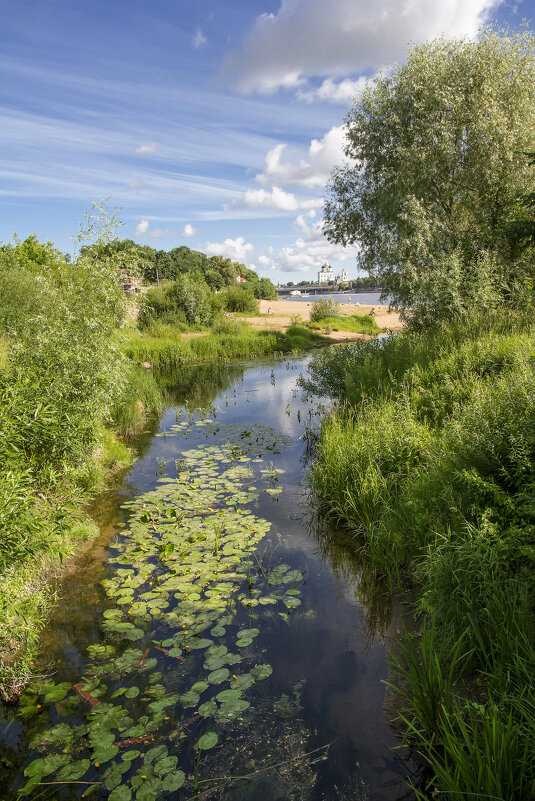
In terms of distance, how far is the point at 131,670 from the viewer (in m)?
5.13

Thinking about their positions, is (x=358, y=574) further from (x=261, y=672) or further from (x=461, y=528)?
(x=261, y=672)

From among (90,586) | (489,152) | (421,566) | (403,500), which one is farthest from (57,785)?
(489,152)

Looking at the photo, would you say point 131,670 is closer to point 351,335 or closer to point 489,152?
point 489,152

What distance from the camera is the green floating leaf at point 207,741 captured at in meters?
4.16

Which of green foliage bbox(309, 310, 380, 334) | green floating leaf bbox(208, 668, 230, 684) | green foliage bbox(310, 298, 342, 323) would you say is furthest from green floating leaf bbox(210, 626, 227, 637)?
green foliage bbox(310, 298, 342, 323)

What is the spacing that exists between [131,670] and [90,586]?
6.42 ft

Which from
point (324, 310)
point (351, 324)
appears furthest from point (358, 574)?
point (324, 310)

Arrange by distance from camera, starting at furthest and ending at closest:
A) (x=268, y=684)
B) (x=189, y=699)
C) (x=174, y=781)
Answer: (x=268, y=684) < (x=189, y=699) < (x=174, y=781)

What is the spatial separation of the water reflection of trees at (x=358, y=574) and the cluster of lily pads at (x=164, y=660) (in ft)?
2.45

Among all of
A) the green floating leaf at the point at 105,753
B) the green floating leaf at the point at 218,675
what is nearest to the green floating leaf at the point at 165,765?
the green floating leaf at the point at 105,753

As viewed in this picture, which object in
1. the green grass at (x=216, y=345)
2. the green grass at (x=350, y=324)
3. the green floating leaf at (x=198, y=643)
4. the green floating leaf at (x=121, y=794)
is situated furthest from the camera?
the green grass at (x=350, y=324)

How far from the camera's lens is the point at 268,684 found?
4.97 metres

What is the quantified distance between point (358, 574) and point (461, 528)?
202 centimetres

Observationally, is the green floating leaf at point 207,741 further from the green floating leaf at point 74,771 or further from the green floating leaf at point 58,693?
the green floating leaf at point 58,693
